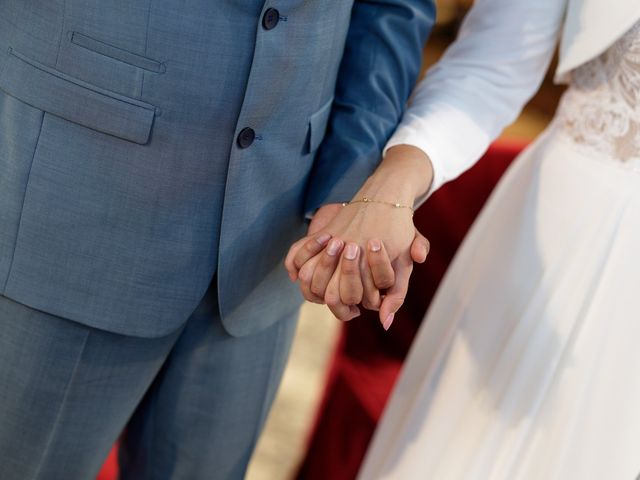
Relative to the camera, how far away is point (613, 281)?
1089 mm

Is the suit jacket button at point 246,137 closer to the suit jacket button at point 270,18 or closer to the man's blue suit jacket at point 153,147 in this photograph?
the man's blue suit jacket at point 153,147

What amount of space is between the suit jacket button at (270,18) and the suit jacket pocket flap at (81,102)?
147 mm

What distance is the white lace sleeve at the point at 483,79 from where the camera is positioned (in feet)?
3.76

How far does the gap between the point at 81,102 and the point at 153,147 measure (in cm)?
9

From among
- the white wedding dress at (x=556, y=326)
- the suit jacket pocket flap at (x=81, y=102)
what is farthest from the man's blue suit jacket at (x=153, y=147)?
the white wedding dress at (x=556, y=326)

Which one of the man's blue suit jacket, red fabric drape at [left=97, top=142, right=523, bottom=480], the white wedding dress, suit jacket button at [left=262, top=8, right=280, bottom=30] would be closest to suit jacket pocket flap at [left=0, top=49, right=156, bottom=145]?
the man's blue suit jacket

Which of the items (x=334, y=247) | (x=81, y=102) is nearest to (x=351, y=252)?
(x=334, y=247)

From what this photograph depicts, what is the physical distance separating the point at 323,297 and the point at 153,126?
0.25m

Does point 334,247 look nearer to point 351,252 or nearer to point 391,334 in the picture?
point 351,252

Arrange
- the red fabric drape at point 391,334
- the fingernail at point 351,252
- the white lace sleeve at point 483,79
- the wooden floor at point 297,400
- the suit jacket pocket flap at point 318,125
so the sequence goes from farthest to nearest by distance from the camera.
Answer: the wooden floor at point 297,400 → the red fabric drape at point 391,334 → the white lace sleeve at point 483,79 → the suit jacket pocket flap at point 318,125 → the fingernail at point 351,252

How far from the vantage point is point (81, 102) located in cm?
90

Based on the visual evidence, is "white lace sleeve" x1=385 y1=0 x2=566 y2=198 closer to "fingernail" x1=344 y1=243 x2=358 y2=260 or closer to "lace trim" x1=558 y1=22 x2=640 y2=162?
"lace trim" x1=558 y1=22 x2=640 y2=162

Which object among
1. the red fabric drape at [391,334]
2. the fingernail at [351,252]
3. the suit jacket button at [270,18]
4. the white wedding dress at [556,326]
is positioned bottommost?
the red fabric drape at [391,334]

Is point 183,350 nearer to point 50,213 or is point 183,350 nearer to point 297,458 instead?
point 50,213
